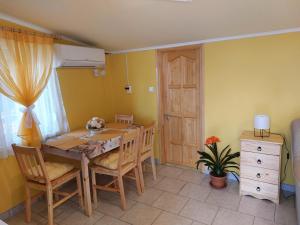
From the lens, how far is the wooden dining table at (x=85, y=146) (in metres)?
2.32

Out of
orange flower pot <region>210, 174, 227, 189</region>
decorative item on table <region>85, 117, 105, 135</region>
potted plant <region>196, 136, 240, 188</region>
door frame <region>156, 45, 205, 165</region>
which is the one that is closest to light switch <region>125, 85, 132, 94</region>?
door frame <region>156, 45, 205, 165</region>

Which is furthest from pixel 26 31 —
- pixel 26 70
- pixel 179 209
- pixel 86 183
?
pixel 179 209

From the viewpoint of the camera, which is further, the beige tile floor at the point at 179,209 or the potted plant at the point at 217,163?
the potted plant at the point at 217,163

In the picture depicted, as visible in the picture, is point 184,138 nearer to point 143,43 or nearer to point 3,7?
point 143,43

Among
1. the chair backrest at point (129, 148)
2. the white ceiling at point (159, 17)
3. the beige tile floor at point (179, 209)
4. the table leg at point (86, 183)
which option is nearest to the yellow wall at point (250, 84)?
the white ceiling at point (159, 17)

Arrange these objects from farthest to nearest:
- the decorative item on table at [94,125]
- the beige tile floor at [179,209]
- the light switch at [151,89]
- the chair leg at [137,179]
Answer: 1. the light switch at [151,89]
2. the decorative item on table at [94,125]
3. the chair leg at [137,179]
4. the beige tile floor at [179,209]

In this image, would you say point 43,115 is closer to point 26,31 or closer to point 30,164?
point 30,164

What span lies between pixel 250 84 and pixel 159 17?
4.49 feet

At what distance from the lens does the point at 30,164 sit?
222 centimetres

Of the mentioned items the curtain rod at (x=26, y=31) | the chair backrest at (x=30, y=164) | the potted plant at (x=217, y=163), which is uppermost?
the curtain rod at (x=26, y=31)

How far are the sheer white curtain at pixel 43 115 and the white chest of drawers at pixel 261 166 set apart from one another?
2.41m

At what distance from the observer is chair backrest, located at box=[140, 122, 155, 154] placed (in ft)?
9.01

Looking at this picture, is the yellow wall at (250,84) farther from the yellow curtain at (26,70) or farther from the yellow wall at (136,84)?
the yellow curtain at (26,70)

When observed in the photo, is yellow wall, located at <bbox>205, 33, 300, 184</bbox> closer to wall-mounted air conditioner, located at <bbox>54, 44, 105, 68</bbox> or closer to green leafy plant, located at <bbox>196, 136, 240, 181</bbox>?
green leafy plant, located at <bbox>196, 136, 240, 181</bbox>
